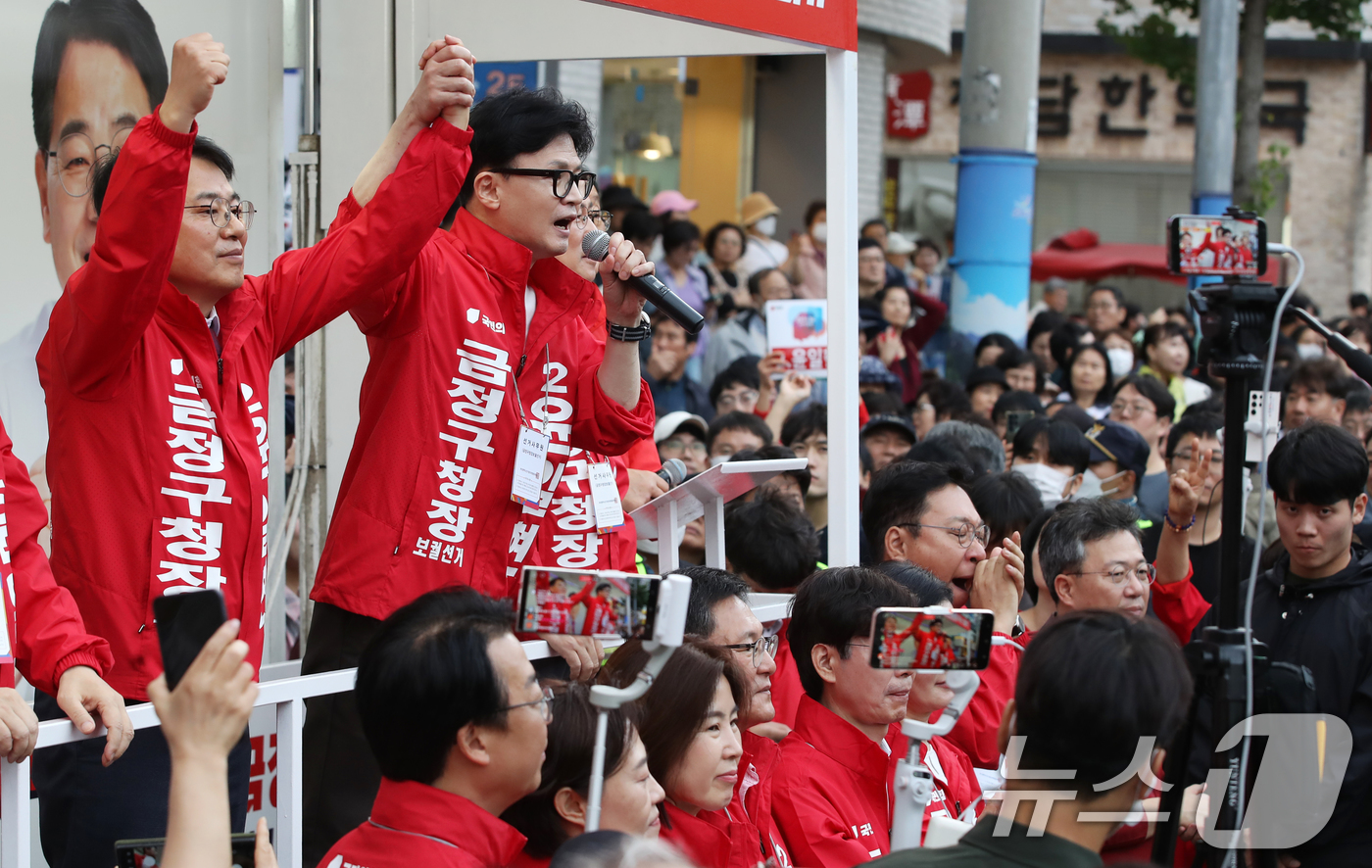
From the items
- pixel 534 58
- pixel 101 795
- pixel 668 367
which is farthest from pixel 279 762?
pixel 668 367

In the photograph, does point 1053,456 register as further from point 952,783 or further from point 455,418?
point 455,418

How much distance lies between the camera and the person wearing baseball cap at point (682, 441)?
222 inches

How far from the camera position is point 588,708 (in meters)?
2.58

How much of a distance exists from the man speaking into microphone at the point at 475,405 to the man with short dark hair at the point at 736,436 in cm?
225

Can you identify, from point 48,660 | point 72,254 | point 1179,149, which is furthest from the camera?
point 1179,149

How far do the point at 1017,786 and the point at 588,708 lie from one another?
0.84m

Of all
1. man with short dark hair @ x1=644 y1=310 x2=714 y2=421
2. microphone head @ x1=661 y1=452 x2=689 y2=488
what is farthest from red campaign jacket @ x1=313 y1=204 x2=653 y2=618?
man with short dark hair @ x1=644 y1=310 x2=714 y2=421

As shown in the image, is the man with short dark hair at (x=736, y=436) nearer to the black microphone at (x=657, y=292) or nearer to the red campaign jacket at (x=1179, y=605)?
the red campaign jacket at (x=1179, y=605)

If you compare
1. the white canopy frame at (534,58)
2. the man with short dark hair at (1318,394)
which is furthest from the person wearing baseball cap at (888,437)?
the man with short dark hair at (1318,394)

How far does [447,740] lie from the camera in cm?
224

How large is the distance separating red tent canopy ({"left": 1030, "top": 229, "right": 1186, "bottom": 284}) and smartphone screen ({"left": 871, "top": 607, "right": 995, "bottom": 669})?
17815mm

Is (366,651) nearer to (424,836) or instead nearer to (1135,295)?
(424,836)

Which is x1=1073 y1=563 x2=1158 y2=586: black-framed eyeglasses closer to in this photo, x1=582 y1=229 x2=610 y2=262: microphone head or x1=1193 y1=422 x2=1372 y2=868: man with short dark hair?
x1=1193 y1=422 x2=1372 y2=868: man with short dark hair

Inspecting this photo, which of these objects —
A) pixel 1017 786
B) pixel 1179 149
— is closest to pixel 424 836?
pixel 1017 786
